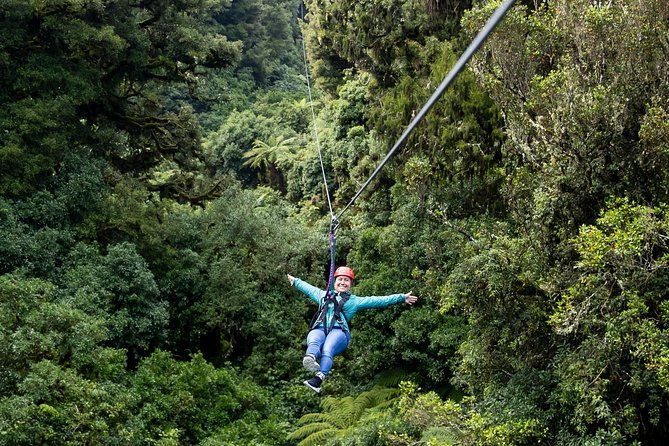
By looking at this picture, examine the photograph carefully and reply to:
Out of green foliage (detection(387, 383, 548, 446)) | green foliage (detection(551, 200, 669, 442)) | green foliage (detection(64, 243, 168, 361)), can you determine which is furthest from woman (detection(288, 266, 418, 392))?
green foliage (detection(64, 243, 168, 361))

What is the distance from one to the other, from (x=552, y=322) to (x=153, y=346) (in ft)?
30.1

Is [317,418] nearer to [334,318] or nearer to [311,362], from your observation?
[334,318]

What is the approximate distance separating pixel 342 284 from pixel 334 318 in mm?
406

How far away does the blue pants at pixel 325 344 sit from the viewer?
7.80m

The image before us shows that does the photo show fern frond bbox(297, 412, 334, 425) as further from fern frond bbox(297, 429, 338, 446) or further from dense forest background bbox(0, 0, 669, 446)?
fern frond bbox(297, 429, 338, 446)

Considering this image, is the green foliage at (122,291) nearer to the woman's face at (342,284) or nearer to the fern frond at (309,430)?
the fern frond at (309,430)

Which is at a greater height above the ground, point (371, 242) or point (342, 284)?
point (342, 284)

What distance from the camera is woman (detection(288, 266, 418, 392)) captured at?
25.7 ft

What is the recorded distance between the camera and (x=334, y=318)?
8.20 m

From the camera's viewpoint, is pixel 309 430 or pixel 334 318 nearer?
pixel 334 318

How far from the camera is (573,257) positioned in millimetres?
7465

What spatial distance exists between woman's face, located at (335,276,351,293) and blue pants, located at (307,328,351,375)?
465mm

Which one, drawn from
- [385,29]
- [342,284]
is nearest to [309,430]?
[342,284]

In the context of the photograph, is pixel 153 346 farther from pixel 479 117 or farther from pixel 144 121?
pixel 479 117
